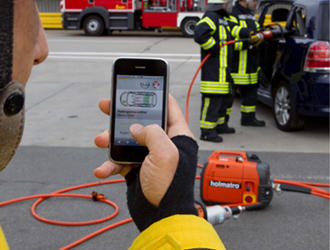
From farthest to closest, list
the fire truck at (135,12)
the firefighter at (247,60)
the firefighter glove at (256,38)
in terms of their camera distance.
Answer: the fire truck at (135,12)
the firefighter at (247,60)
the firefighter glove at (256,38)

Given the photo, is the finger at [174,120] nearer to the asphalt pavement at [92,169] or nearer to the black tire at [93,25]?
the asphalt pavement at [92,169]

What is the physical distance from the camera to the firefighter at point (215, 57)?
18.9ft

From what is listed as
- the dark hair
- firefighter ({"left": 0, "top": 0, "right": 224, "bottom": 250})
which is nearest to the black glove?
firefighter ({"left": 0, "top": 0, "right": 224, "bottom": 250})

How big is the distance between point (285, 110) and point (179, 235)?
533 cm

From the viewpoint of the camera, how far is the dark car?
560cm

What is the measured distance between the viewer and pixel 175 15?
19.3 meters

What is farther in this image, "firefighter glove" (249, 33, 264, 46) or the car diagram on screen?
"firefighter glove" (249, 33, 264, 46)

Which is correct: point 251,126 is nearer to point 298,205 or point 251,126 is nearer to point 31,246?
point 298,205

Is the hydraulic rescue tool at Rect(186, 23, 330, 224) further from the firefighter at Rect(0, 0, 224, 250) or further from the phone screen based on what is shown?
the firefighter at Rect(0, 0, 224, 250)

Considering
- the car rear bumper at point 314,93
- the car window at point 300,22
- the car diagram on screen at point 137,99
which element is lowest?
the car rear bumper at point 314,93

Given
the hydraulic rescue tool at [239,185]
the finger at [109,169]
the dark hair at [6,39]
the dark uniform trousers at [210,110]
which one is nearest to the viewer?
the dark hair at [6,39]

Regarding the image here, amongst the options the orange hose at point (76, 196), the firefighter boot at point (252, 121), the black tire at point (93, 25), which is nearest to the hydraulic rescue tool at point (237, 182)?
the orange hose at point (76, 196)

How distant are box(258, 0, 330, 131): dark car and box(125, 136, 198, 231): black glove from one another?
14.6 feet

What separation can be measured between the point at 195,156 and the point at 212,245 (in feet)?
1.14
